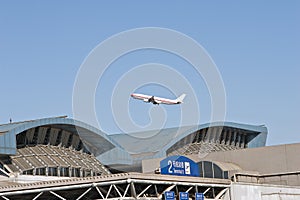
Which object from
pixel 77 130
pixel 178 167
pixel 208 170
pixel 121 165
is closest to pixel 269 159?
pixel 208 170

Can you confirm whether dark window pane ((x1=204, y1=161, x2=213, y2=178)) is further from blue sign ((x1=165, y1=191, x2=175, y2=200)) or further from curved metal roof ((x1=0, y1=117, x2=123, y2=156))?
blue sign ((x1=165, y1=191, x2=175, y2=200))

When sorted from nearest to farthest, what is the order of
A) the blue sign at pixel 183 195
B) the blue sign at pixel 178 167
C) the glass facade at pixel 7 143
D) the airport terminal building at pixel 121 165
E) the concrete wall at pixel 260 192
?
the airport terminal building at pixel 121 165 → the blue sign at pixel 183 195 → the blue sign at pixel 178 167 → the concrete wall at pixel 260 192 → the glass facade at pixel 7 143

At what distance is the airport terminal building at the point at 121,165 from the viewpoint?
5088 centimetres

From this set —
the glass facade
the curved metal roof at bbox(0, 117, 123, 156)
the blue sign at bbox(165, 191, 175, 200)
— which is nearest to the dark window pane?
the curved metal roof at bbox(0, 117, 123, 156)

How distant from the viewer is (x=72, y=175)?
74.2 metres

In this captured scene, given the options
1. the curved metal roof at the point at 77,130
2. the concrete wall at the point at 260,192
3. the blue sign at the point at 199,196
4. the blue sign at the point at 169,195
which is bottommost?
the blue sign at the point at 169,195

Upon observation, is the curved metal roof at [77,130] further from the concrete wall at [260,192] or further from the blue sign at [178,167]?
the concrete wall at [260,192]

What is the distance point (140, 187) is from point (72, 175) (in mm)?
25410

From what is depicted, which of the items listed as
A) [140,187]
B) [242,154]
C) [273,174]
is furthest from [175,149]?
[140,187]

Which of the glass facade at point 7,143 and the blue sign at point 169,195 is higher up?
the glass facade at point 7,143

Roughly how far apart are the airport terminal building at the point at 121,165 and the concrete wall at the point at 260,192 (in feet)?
0.60

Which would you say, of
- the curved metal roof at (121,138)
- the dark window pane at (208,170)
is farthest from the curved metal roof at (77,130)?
the dark window pane at (208,170)

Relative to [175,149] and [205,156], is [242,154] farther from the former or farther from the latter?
[175,149]

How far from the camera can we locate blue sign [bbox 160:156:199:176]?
54.2 meters
